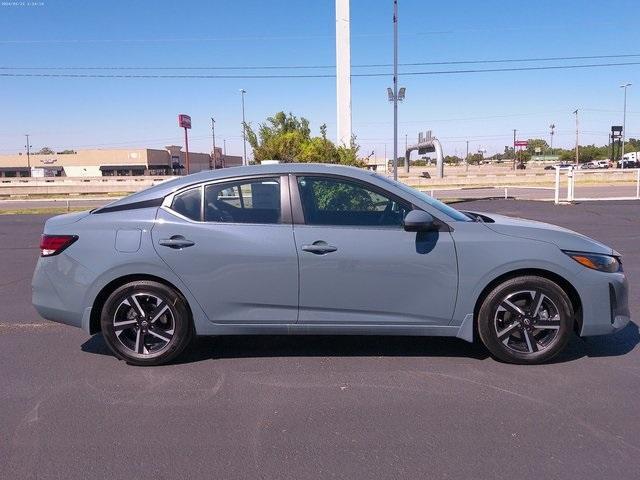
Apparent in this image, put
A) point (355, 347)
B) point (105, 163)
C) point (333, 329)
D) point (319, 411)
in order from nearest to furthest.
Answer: point (319, 411), point (333, 329), point (355, 347), point (105, 163)

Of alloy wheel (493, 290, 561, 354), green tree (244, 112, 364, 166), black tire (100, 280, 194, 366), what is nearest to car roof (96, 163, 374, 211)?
black tire (100, 280, 194, 366)

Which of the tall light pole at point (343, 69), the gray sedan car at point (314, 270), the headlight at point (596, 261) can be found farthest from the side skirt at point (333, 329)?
the tall light pole at point (343, 69)

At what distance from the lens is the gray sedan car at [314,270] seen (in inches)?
171

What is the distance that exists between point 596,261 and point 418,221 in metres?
1.44

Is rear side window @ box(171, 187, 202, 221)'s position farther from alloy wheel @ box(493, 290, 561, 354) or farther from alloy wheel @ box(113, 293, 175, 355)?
alloy wheel @ box(493, 290, 561, 354)

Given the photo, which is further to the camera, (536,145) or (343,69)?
(536,145)

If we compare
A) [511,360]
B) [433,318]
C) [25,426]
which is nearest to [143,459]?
[25,426]

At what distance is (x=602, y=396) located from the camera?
393 centimetres

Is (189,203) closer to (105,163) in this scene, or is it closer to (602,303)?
(602,303)

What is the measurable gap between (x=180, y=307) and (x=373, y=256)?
1.58 m

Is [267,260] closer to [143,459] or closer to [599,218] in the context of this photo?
[143,459]

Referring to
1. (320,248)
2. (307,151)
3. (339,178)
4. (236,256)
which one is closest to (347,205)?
(339,178)

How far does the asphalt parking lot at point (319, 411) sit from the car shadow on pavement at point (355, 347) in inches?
0.7

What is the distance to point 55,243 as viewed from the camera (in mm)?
4582
